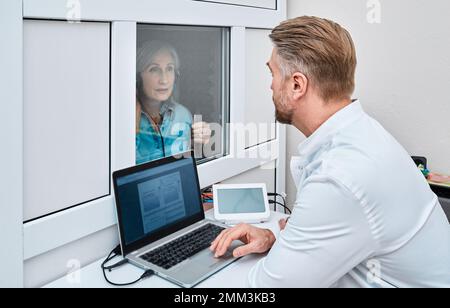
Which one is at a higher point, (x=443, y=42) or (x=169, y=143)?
(x=443, y=42)

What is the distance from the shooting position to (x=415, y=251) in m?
0.98

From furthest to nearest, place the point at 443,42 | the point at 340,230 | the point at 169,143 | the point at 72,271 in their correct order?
the point at 443,42 → the point at 169,143 → the point at 72,271 → the point at 340,230

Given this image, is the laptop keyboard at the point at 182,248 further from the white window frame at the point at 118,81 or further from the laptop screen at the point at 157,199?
the white window frame at the point at 118,81

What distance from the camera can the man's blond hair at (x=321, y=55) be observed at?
3.57ft

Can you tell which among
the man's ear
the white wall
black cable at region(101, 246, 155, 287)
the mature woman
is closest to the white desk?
black cable at region(101, 246, 155, 287)

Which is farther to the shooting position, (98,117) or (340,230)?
(98,117)

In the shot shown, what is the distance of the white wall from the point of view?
1.64m


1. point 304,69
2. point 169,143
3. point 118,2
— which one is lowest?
point 169,143

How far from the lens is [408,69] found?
5.59 ft

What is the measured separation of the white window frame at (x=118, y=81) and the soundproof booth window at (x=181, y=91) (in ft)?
0.15
